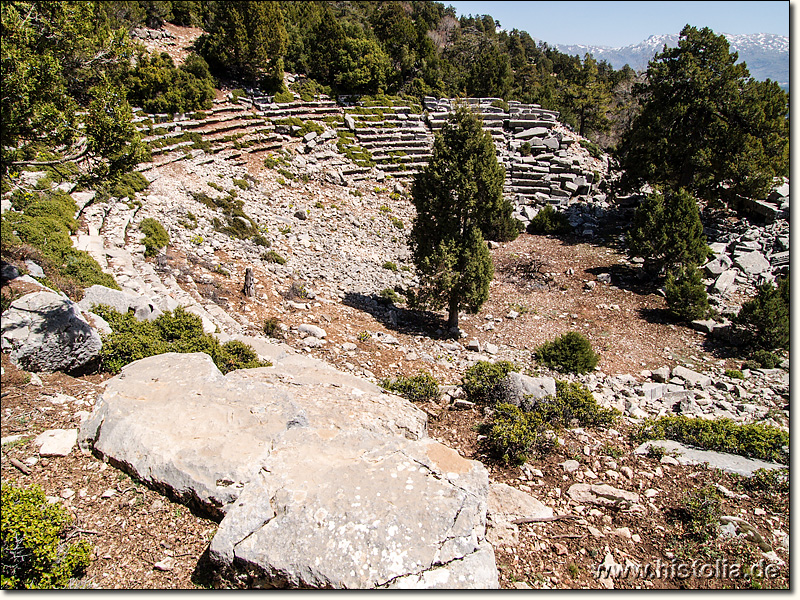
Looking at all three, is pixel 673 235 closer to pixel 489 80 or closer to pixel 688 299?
pixel 688 299

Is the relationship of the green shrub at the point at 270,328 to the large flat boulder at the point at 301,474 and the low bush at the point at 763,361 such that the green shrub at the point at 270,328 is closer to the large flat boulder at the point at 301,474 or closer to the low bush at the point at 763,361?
the large flat boulder at the point at 301,474

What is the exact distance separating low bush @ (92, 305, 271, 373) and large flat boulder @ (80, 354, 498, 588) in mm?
776

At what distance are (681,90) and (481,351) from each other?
1809 cm

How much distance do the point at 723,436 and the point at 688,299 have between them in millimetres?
8868

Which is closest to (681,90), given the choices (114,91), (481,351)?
(481,351)

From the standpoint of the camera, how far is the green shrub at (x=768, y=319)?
46.9 ft

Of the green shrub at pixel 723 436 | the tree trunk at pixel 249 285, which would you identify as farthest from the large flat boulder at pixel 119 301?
the green shrub at pixel 723 436

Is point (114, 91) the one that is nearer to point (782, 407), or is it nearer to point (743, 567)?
point (743, 567)

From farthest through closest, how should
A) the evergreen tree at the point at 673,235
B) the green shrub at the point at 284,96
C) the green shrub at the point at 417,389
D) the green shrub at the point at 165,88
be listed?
1. the green shrub at the point at 284,96
2. the green shrub at the point at 165,88
3. the evergreen tree at the point at 673,235
4. the green shrub at the point at 417,389

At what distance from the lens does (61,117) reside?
8273mm

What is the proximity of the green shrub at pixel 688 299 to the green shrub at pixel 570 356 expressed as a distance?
196 inches

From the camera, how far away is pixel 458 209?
1433cm

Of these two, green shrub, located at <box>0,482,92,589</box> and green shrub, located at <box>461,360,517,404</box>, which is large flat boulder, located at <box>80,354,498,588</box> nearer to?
green shrub, located at <box>0,482,92,589</box>

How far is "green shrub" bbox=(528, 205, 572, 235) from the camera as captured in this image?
25734 millimetres
